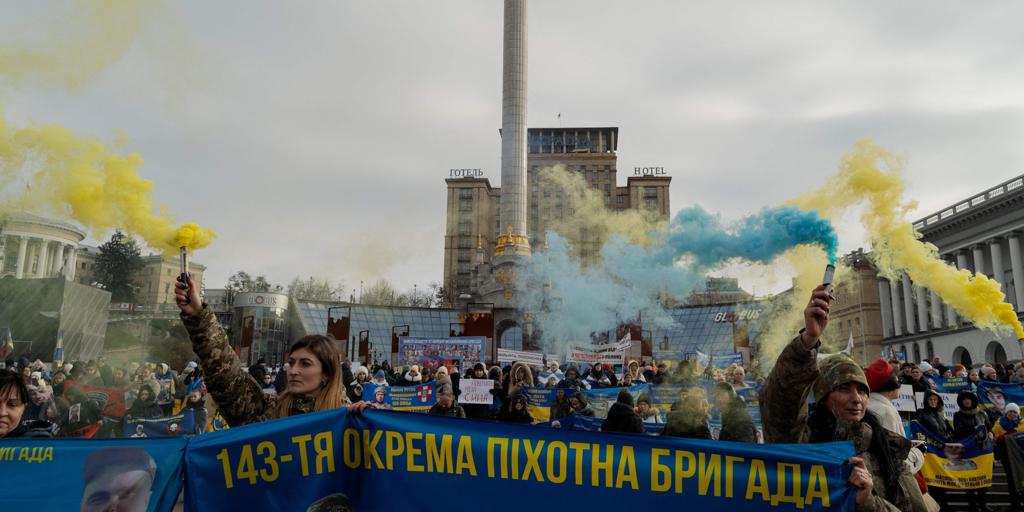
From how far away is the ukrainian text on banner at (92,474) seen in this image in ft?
13.1

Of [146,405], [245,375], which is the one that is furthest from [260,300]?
[245,375]

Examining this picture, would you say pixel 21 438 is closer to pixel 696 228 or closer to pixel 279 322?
pixel 696 228

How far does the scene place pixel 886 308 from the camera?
226ft

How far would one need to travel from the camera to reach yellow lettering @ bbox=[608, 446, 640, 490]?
3.93 m

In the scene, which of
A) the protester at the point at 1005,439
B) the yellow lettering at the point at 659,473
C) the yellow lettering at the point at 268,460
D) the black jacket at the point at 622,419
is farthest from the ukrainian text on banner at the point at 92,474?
the protester at the point at 1005,439

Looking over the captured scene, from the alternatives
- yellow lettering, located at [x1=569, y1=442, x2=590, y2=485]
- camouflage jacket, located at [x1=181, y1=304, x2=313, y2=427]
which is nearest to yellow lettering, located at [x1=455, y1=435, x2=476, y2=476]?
yellow lettering, located at [x1=569, y1=442, x2=590, y2=485]

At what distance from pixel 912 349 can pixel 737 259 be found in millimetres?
43158

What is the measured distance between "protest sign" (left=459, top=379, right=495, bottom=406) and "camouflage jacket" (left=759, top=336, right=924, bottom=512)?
12091 millimetres

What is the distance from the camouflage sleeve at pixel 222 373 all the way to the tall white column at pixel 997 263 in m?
58.1

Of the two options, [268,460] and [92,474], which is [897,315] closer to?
[268,460]

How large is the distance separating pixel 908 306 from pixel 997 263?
1556 centimetres

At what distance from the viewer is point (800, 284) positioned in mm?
38531

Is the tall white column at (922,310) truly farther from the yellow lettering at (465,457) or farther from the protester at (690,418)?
the yellow lettering at (465,457)

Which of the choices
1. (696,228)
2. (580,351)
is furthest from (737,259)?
(580,351)
